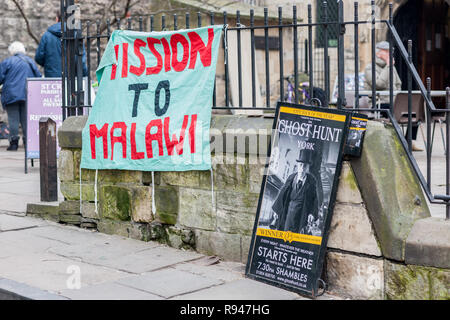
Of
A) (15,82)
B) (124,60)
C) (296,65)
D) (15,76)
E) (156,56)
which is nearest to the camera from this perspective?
(296,65)

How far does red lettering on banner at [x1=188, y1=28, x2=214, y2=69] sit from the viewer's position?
19.4 ft

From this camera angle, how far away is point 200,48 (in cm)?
598

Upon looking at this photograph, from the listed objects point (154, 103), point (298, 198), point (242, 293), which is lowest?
point (242, 293)

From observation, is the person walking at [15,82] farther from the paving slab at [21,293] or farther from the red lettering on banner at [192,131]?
the paving slab at [21,293]

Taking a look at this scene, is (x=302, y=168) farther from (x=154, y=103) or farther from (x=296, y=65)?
(x=154, y=103)

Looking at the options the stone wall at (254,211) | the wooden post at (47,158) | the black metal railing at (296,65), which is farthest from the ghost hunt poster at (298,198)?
the wooden post at (47,158)

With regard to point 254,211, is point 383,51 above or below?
above

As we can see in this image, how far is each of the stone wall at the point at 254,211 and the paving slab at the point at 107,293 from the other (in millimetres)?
1093

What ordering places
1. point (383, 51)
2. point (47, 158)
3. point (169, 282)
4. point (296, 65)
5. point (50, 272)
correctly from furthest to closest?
point (383, 51) < point (47, 158) < point (296, 65) < point (50, 272) < point (169, 282)

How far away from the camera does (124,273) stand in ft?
17.5

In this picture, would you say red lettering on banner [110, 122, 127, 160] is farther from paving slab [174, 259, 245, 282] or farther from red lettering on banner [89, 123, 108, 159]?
paving slab [174, 259, 245, 282]

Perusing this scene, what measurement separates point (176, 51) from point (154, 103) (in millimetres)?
474

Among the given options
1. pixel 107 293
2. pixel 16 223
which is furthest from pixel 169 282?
pixel 16 223

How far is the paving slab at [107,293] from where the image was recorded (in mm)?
4699
